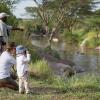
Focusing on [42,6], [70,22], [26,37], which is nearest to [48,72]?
[26,37]

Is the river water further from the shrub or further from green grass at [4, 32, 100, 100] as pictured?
green grass at [4, 32, 100, 100]

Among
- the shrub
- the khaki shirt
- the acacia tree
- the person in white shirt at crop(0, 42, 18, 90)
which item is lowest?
the acacia tree

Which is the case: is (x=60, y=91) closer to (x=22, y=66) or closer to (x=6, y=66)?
(x=22, y=66)

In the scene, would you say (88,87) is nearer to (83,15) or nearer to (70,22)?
(83,15)

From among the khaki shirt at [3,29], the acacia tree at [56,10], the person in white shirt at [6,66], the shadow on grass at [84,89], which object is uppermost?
the khaki shirt at [3,29]

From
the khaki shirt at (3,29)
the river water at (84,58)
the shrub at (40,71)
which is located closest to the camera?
the khaki shirt at (3,29)

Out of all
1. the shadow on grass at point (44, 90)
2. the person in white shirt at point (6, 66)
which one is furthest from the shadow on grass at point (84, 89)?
the person in white shirt at point (6, 66)

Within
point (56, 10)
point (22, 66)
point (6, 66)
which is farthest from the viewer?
point (56, 10)

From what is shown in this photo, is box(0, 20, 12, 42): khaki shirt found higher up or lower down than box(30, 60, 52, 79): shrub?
higher up

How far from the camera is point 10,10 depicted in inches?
750

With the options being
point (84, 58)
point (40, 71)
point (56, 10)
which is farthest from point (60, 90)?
point (56, 10)

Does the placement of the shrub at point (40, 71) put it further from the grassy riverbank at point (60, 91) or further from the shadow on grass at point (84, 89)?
the shadow on grass at point (84, 89)

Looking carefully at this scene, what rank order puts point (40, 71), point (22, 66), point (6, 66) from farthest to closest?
point (40, 71)
point (6, 66)
point (22, 66)

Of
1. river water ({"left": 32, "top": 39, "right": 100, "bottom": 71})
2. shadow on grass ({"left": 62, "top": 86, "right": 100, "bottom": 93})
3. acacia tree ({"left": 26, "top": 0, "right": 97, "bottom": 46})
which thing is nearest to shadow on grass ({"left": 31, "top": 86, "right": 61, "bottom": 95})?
shadow on grass ({"left": 62, "top": 86, "right": 100, "bottom": 93})
